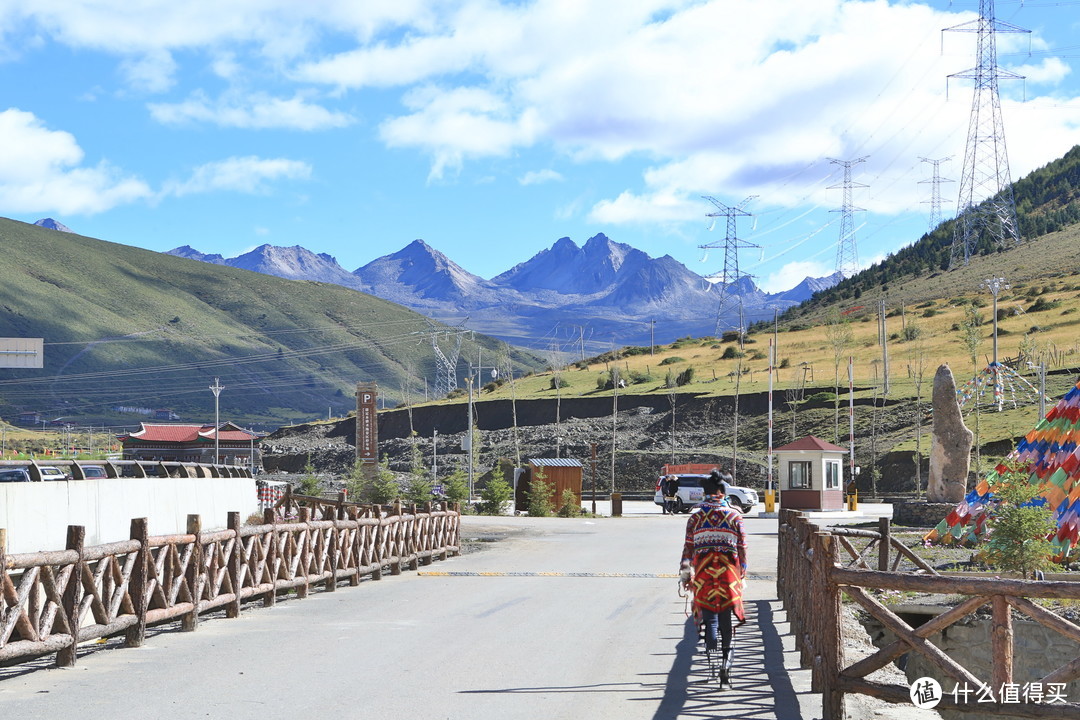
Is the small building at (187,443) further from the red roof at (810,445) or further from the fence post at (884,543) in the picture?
the fence post at (884,543)

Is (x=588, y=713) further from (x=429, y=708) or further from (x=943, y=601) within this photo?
(x=943, y=601)

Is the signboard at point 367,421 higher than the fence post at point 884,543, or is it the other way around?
the signboard at point 367,421

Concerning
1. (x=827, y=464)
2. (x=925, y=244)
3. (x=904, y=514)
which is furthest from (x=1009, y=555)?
(x=925, y=244)

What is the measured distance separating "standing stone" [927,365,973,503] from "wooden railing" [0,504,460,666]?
15709 millimetres

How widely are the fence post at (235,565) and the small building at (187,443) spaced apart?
85.9 m

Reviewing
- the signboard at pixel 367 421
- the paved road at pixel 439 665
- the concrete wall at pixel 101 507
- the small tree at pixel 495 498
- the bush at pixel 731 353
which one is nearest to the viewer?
the paved road at pixel 439 665

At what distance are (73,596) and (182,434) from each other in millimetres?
97969

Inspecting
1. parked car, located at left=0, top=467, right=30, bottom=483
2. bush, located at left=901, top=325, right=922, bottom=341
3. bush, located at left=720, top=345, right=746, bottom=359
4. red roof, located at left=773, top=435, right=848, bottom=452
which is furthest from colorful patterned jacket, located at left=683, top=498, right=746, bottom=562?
bush, located at left=720, top=345, right=746, bottom=359

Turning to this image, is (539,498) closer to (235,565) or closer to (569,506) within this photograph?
(569,506)

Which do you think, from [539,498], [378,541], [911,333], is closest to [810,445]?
[539,498]

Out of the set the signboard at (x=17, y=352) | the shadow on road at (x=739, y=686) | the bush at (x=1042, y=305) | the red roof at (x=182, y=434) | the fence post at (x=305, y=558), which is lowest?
the shadow on road at (x=739, y=686)

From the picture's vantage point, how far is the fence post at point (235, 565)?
14.6 meters

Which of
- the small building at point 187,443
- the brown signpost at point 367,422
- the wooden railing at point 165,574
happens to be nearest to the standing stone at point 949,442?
the wooden railing at point 165,574

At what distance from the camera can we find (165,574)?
508 inches
